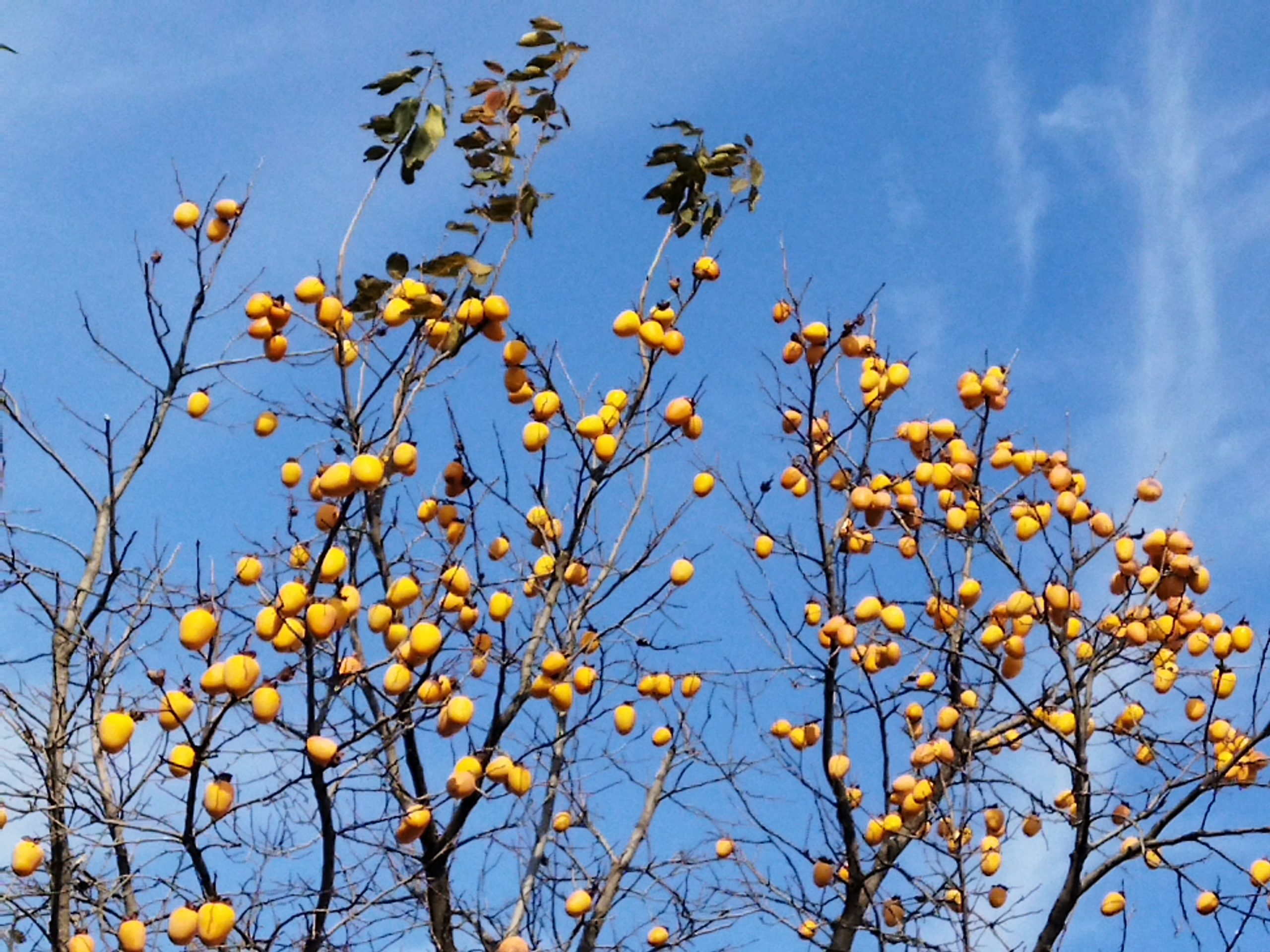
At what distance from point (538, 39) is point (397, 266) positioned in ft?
3.26

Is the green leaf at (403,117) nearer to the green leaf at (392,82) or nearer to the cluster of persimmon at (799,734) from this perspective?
the green leaf at (392,82)

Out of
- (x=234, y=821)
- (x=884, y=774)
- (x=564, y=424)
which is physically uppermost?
(x=564, y=424)

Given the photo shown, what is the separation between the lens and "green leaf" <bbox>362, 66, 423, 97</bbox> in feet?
13.2

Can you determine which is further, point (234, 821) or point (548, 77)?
point (548, 77)

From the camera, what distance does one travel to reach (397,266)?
398cm

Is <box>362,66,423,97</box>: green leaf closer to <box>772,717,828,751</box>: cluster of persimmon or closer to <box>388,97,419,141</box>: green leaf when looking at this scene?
<box>388,97,419,141</box>: green leaf

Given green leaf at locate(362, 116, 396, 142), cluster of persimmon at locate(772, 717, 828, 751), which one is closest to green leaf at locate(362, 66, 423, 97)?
green leaf at locate(362, 116, 396, 142)

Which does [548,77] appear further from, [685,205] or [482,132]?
[685,205]

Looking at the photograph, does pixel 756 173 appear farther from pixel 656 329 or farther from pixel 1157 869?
pixel 1157 869

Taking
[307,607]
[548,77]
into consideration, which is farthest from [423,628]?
[548,77]

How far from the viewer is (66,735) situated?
5.13 meters

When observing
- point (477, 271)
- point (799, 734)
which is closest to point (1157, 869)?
point (799, 734)

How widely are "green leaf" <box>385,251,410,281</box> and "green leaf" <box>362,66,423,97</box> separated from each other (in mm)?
524

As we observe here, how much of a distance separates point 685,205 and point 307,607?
2282 mm
